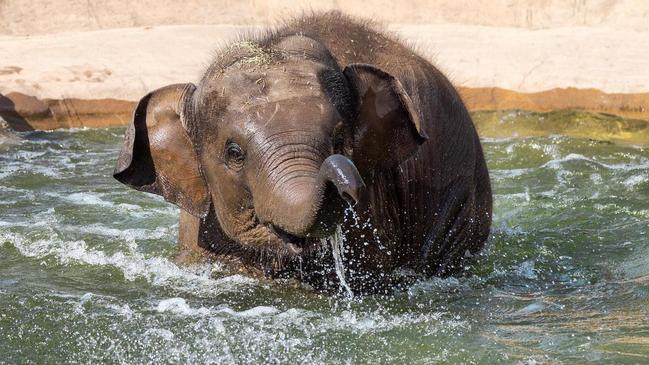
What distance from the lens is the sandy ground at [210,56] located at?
11289 millimetres

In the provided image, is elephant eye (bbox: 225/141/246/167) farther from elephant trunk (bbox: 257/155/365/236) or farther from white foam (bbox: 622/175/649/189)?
white foam (bbox: 622/175/649/189)

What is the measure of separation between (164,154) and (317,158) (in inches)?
41.4

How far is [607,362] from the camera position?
473 cm

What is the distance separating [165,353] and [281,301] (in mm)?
930

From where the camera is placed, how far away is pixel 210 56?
11.7 meters

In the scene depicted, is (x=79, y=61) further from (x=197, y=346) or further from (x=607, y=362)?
(x=607, y=362)

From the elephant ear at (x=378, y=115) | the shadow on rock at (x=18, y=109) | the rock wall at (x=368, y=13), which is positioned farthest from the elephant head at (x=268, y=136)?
the rock wall at (x=368, y=13)

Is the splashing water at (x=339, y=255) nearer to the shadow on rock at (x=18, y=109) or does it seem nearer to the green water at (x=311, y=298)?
the green water at (x=311, y=298)

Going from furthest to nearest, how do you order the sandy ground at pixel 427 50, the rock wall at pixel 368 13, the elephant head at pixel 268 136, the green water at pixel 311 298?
the rock wall at pixel 368 13 < the sandy ground at pixel 427 50 < the green water at pixel 311 298 < the elephant head at pixel 268 136

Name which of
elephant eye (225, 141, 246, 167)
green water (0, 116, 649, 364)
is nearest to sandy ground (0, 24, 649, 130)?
green water (0, 116, 649, 364)

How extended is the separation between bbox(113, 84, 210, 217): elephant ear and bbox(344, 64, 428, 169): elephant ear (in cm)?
75

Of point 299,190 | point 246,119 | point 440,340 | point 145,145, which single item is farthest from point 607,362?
point 145,145

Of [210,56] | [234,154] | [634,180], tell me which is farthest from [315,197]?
[210,56]

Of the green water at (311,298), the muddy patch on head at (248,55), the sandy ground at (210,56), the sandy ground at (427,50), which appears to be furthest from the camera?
the sandy ground at (210,56)
